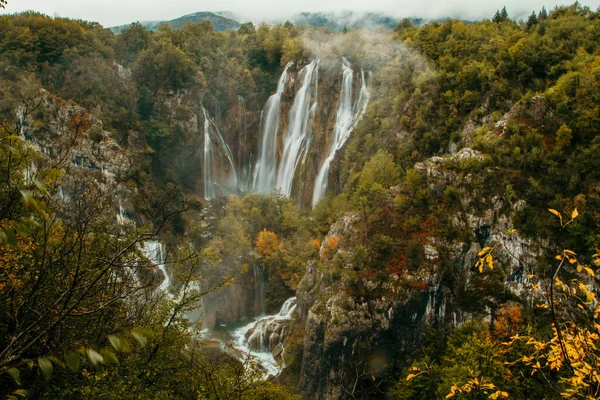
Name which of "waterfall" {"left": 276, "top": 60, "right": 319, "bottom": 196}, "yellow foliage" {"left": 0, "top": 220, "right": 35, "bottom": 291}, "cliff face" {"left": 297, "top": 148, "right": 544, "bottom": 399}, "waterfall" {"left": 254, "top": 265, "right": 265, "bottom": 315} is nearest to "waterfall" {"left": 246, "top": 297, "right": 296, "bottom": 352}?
"waterfall" {"left": 254, "top": 265, "right": 265, "bottom": 315}

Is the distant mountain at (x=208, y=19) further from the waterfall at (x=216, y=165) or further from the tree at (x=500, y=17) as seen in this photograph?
→ the tree at (x=500, y=17)

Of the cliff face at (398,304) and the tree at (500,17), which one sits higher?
the tree at (500,17)

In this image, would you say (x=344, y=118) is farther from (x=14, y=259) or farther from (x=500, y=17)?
(x=14, y=259)

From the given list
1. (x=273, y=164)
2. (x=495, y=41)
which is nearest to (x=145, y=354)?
(x=495, y=41)

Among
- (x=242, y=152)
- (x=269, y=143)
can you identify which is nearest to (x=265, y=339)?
(x=269, y=143)

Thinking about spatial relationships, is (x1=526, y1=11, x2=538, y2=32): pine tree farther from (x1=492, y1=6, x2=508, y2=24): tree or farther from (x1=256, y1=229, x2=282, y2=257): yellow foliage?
(x1=256, y1=229, x2=282, y2=257): yellow foliage

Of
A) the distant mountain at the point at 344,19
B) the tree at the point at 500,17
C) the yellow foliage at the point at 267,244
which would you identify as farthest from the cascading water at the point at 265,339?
the distant mountain at the point at 344,19

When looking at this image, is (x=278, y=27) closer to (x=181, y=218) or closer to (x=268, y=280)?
(x=181, y=218)
